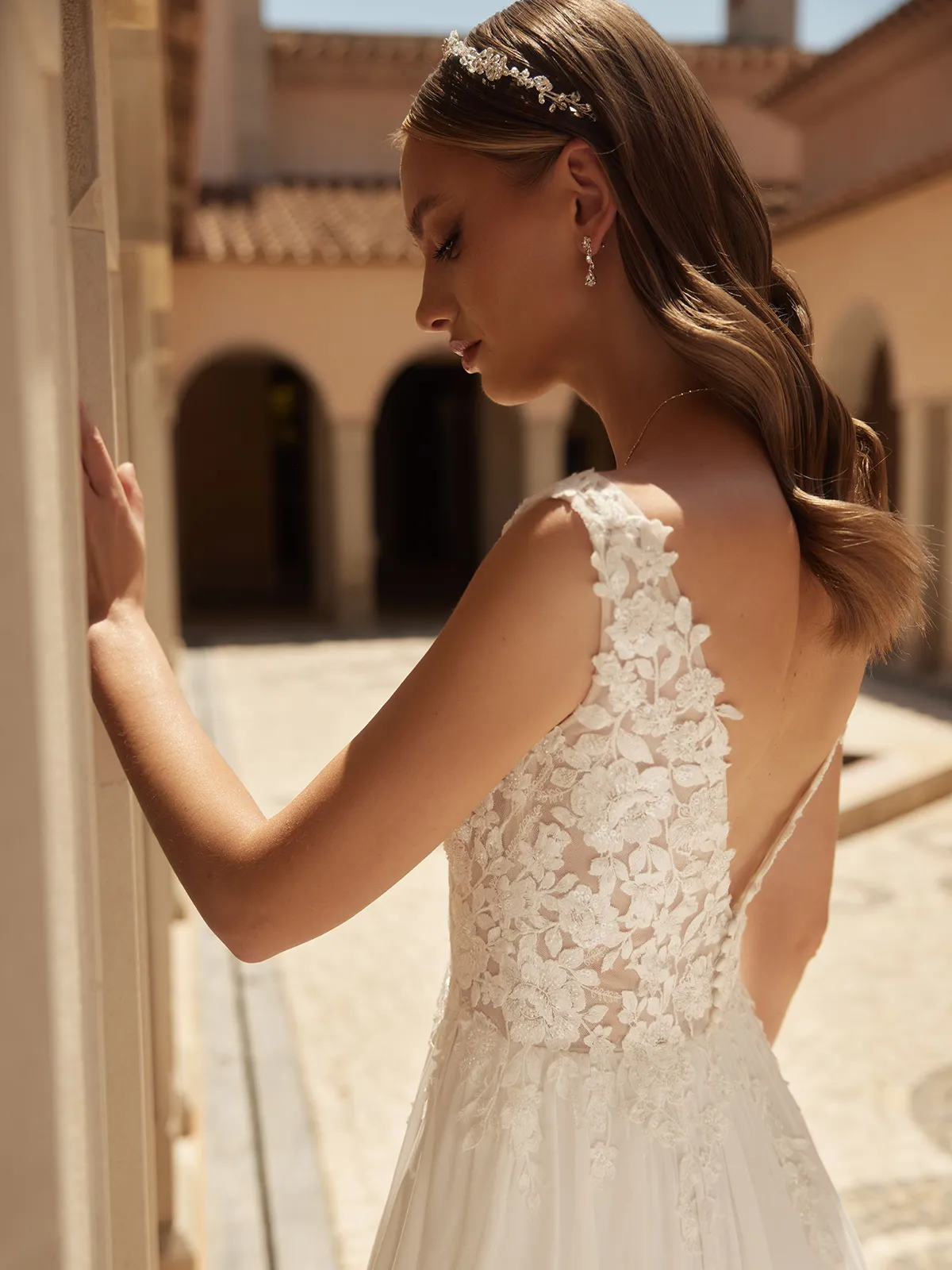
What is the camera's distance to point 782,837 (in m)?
1.43

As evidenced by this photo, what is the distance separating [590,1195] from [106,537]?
0.74m

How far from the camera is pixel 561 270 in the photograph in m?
1.23

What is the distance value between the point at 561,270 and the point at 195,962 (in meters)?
4.06

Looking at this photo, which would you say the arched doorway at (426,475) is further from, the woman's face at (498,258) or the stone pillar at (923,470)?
the woman's face at (498,258)

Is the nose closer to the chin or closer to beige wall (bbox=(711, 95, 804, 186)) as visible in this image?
the chin

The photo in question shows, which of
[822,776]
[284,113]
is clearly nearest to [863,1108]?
[822,776]

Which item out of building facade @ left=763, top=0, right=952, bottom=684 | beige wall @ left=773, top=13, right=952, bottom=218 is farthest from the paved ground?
beige wall @ left=773, top=13, right=952, bottom=218

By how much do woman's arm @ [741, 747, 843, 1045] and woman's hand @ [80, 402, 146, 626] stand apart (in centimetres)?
82

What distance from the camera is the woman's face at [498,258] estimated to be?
1207 millimetres

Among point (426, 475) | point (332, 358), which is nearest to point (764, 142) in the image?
point (426, 475)

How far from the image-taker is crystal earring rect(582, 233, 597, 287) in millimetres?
1212

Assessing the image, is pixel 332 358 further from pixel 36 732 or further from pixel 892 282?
pixel 36 732

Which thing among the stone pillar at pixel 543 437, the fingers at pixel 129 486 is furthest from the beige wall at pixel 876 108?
the fingers at pixel 129 486

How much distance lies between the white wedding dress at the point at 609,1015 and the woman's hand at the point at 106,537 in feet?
1.09
